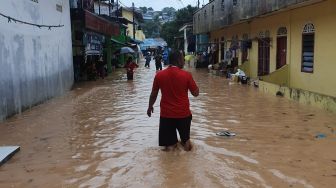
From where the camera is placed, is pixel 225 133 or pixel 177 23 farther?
pixel 177 23

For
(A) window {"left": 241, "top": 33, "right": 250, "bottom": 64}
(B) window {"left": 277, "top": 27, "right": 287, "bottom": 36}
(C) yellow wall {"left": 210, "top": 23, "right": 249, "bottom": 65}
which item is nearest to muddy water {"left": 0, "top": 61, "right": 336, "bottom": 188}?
(B) window {"left": 277, "top": 27, "right": 287, "bottom": 36}

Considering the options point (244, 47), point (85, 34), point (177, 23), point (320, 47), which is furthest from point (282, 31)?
point (177, 23)

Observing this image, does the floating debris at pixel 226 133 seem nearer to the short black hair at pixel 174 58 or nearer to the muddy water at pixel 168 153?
the muddy water at pixel 168 153

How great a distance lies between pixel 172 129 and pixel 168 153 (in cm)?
38

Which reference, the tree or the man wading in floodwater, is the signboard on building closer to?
the man wading in floodwater

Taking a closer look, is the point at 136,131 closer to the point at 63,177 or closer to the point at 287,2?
the point at 63,177

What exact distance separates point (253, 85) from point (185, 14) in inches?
1724

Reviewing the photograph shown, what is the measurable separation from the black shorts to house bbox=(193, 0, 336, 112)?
18.0ft

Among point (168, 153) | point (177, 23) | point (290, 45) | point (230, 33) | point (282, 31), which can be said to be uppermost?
point (177, 23)

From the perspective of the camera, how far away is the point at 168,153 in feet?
23.0

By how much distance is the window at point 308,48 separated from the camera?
15078mm

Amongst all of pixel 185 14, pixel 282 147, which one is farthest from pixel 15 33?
pixel 185 14

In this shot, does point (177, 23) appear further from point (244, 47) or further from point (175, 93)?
point (175, 93)

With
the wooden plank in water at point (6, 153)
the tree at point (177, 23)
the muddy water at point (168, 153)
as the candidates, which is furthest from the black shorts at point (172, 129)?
the tree at point (177, 23)
